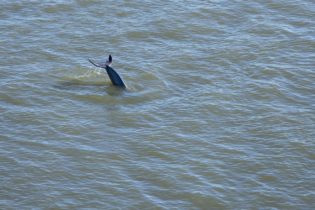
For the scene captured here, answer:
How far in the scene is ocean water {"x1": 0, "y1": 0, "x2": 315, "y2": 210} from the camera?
94.2 ft

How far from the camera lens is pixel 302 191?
28.9m

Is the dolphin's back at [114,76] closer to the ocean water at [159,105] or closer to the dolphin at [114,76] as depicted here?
the dolphin at [114,76]

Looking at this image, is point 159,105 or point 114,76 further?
point 114,76

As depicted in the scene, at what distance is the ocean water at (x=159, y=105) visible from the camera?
28.7m

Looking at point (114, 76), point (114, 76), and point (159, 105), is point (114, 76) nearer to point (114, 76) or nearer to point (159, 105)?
point (114, 76)

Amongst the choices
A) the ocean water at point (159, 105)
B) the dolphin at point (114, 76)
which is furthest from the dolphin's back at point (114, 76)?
the ocean water at point (159, 105)

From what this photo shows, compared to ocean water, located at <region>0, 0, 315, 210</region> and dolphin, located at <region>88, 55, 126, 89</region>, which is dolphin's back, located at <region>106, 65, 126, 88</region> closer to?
dolphin, located at <region>88, 55, 126, 89</region>

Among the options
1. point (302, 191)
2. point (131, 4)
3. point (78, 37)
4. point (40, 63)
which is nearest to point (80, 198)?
point (302, 191)

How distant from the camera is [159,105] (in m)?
34.0

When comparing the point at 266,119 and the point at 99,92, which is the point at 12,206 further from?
the point at 266,119

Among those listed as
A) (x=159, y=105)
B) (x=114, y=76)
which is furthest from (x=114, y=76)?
(x=159, y=105)

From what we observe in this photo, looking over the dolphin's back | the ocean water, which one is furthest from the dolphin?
the ocean water

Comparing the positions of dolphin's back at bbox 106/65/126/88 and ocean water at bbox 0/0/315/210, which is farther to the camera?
dolphin's back at bbox 106/65/126/88

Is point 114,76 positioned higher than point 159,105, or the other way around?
point 114,76
